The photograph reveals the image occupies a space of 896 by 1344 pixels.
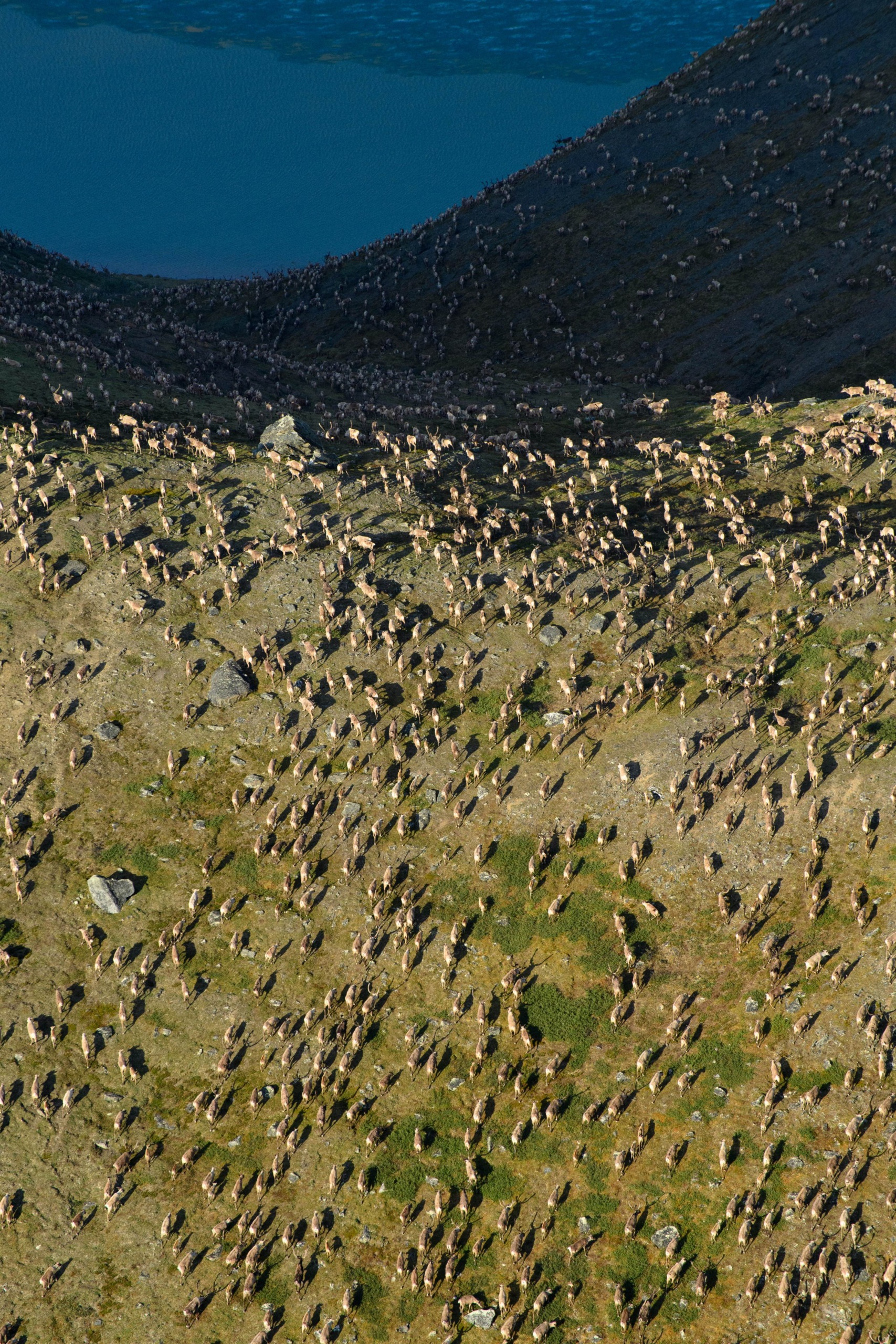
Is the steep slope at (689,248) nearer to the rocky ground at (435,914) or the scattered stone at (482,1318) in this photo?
the rocky ground at (435,914)

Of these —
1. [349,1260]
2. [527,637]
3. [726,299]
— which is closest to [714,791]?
[527,637]

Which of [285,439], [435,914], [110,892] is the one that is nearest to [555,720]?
[435,914]

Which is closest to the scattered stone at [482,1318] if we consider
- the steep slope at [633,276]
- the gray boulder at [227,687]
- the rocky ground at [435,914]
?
the rocky ground at [435,914]

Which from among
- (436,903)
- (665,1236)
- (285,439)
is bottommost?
(665,1236)

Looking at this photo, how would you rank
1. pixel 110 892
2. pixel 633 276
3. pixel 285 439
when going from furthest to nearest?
pixel 633 276 → pixel 285 439 → pixel 110 892

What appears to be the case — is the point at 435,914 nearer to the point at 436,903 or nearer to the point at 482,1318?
the point at 436,903

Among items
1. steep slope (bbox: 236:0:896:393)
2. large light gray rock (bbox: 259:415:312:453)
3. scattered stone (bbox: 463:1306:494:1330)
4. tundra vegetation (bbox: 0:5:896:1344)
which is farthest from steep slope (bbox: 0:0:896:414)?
scattered stone (bbox: 463:1306:494:1330)

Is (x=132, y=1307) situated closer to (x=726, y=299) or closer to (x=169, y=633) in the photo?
(x=169, y=633)
